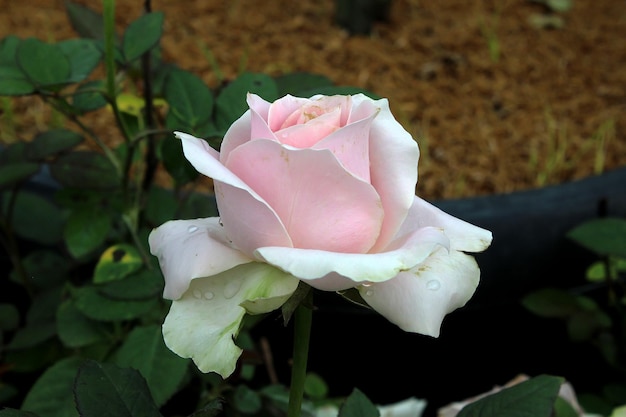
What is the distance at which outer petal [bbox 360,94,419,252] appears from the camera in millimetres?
446

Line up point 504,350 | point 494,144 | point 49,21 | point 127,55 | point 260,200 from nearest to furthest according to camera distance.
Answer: point 260,200 < point 127,55 < point 504,350 < point 494,144 < point 49,21

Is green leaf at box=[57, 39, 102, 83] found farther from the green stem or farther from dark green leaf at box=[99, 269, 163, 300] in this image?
the green stem

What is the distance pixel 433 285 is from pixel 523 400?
0.14 meters

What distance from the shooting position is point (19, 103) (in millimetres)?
1671

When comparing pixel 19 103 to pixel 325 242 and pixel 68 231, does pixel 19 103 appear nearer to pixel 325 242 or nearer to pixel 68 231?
pixel 68 231

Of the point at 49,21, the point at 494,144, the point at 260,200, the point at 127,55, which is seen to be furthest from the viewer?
the point at 49,21

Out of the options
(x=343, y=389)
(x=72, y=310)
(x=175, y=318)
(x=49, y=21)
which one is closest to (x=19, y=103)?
(x=49, y=21)

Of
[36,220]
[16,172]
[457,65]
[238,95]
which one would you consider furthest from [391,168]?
[457,65]

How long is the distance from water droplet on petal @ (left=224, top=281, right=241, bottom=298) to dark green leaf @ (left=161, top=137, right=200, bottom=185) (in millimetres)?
352

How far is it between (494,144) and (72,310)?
99 centimetres

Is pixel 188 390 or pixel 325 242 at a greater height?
pixel 325 242

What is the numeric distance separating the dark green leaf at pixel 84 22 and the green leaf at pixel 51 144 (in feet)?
0.41

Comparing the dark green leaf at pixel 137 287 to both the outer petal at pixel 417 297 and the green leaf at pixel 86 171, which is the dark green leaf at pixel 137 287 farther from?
the outer petal at pixel 417 297

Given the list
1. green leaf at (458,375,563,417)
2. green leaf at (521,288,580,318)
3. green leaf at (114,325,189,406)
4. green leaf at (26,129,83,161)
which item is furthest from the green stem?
green leaf at (521,288,580,318)
